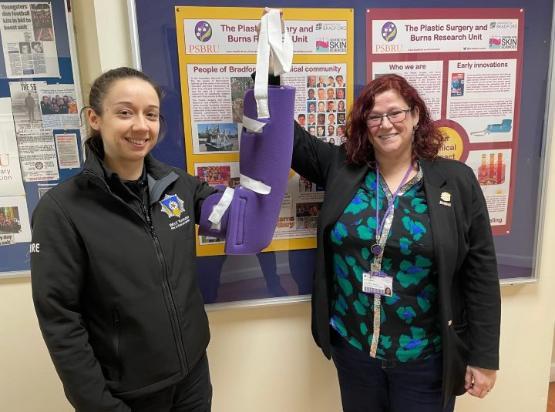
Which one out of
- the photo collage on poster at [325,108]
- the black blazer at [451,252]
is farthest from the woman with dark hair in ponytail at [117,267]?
the photo collage on poster at [325,108]

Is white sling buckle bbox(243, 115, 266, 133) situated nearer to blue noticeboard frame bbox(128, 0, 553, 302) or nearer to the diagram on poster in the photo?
blue noticeboard frame bbox(128, 0, 553, 302)

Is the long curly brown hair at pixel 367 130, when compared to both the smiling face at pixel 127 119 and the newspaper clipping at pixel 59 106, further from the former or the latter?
the newspaper clipping at pixel 59 106

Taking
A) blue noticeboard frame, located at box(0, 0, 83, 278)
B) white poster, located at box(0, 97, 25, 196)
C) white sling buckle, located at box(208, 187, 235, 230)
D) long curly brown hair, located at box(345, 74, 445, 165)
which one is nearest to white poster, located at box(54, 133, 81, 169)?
blue noticeboard frame, located at box(0, 0, 83, 278)

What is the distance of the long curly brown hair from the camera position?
121cm

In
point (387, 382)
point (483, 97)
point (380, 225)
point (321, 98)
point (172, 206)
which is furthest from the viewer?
point (483, 97)

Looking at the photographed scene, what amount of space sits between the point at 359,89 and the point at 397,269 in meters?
0.60

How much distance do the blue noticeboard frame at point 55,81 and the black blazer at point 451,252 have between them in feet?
2.60

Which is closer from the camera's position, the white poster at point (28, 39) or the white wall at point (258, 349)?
the white poster at point (28, 39)

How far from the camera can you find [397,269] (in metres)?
1.19

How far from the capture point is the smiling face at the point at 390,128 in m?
1.18

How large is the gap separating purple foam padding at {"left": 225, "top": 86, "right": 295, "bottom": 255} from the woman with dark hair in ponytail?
162mm

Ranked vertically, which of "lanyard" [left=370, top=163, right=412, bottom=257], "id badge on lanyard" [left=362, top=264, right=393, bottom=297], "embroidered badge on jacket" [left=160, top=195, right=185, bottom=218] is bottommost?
"id badge on lanyard" [left=362, top=264, right=393, bottom=297]

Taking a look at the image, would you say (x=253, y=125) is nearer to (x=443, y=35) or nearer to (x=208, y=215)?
(x=208, y=215)

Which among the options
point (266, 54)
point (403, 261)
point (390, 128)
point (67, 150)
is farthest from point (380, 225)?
point (67, 150)
